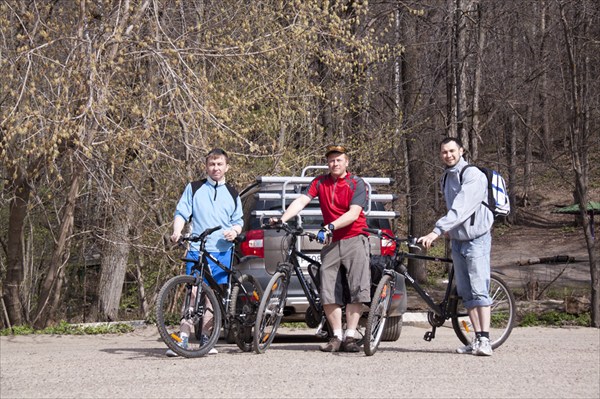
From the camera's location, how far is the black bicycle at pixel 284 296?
904cm

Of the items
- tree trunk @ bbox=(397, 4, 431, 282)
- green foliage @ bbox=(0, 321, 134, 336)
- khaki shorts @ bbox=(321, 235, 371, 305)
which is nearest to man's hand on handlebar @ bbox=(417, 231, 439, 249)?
khaki shorts @ bbox=(321, 235, 371, 305)

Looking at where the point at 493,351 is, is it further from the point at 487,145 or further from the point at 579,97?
the point at 487,145

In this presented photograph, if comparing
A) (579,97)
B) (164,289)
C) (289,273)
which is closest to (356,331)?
(289,273)

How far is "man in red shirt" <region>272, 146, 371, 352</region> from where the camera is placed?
360 inches

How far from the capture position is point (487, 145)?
138 ft

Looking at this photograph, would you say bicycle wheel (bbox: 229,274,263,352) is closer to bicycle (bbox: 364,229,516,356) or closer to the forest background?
bicycle (bbox: 364,229,516,356)

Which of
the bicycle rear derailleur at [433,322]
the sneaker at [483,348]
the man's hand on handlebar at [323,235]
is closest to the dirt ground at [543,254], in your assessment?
the bicycle rear derailleur at [433,322]

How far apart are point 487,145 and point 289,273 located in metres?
33.9

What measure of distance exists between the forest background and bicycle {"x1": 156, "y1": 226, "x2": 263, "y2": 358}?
295 centimetres

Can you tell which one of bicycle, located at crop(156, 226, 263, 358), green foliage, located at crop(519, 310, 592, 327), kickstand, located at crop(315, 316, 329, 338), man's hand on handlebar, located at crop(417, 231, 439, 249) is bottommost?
green foliage, located at crop(519, 310, 592, 327)

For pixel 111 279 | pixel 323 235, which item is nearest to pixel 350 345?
pixel 323 235

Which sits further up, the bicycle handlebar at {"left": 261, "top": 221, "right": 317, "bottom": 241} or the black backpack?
the black backpack

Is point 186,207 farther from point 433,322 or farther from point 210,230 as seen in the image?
point 433,322

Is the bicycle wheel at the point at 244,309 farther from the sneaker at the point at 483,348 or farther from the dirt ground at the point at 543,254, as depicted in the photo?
the dirt ground at the point at 543,254
